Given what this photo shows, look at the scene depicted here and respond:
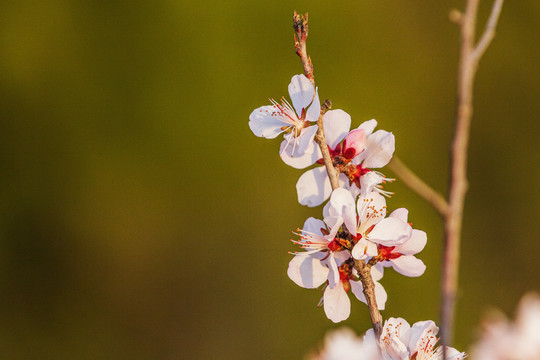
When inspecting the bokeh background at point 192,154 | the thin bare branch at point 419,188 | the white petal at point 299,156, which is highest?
the bokeh background at point 192,154

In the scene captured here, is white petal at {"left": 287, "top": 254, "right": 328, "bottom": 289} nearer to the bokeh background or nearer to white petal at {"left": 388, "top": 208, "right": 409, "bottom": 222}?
white petal at {"left": 388, "top": 208, "right": 409, "bottom": 222}

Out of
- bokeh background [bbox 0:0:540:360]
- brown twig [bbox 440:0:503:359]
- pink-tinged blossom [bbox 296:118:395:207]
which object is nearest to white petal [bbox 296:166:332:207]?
pink-tinged blossom [bbox 296:118:395:207]

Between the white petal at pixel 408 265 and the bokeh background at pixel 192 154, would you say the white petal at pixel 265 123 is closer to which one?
the white petal at pixel 408 265

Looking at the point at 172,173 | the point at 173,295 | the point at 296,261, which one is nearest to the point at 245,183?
the point at 172,173

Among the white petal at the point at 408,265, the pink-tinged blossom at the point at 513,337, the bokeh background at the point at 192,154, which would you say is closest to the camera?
the pink-tinged blossom at the point at 513,337

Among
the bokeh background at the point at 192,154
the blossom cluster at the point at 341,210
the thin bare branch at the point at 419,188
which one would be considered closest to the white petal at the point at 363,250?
the blossom cluster at the point at 341,210

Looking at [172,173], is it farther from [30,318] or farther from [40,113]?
[30,318]

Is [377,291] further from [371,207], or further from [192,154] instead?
[192,154]

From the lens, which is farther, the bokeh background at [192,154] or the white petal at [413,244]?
the bokeh background at [192,154]
